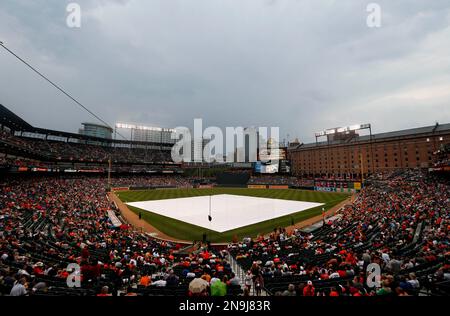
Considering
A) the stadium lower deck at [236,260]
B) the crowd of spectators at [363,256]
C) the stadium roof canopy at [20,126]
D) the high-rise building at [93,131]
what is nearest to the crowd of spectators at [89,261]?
the stadium lower deck at [236,260]

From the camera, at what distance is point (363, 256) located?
10.5 meters

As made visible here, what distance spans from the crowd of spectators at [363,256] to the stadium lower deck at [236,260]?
45mm

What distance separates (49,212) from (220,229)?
20.7m

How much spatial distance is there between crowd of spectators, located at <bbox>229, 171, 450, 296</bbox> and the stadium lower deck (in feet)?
0.15

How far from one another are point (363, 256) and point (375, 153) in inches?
4126

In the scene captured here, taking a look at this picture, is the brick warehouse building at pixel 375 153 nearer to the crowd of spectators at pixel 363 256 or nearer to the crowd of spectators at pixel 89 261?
the crowd of spectators at pixel 363 256

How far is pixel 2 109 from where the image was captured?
3706 cm

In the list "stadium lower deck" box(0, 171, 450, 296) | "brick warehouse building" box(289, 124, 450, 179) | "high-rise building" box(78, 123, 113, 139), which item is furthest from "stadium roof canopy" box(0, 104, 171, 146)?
"high-rise building" box(78, 123, 113, 139)

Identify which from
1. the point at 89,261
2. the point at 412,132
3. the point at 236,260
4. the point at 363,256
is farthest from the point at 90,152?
the point at 412,132

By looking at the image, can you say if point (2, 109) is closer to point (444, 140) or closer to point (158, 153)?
point (158, 153)

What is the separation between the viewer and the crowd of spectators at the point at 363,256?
756 centimetres

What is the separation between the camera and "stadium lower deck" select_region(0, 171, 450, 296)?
24.7 feet

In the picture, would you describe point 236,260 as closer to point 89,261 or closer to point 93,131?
point 89,261
